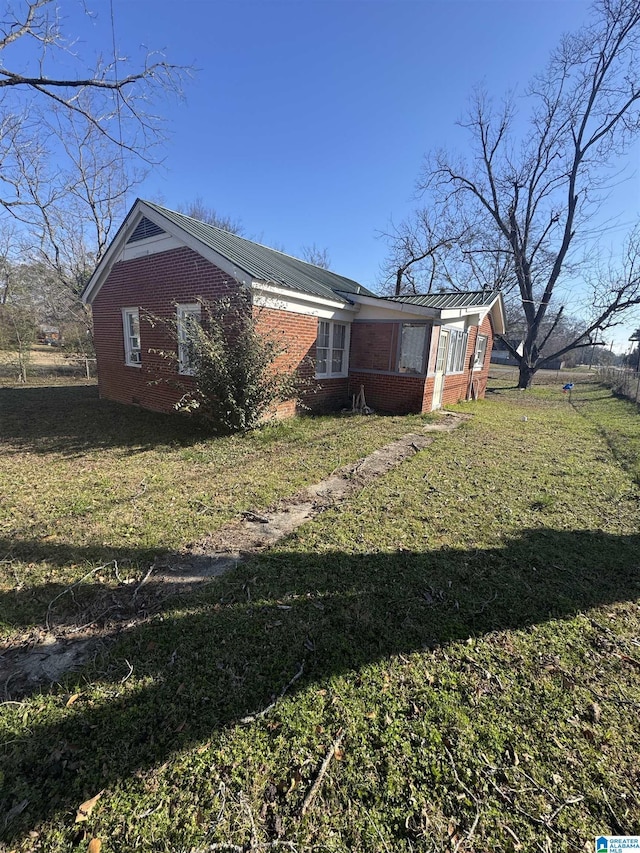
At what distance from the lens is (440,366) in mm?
11234

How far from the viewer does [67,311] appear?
72.6 feet

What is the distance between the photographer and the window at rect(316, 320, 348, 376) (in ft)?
33.7

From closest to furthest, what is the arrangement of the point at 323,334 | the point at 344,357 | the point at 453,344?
the point at 323,334 < the point at 344,357 < the point at 453,344

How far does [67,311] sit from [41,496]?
73.7 ft

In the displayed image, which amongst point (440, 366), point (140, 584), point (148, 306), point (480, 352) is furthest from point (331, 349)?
point (140, 584)

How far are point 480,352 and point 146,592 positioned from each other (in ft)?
52.3

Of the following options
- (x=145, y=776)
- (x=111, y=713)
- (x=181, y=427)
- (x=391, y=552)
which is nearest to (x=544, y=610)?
(x=391, y=552)

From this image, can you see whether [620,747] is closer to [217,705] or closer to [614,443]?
[217,705]

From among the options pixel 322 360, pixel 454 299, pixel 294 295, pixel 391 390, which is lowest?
pixel 391 390

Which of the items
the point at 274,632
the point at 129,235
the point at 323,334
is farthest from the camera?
the point at 323,334

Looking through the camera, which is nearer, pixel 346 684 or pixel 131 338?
pixel 346 684

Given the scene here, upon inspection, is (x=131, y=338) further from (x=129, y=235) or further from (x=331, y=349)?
(x=331, y=349)

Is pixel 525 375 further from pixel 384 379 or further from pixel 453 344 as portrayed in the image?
pixel 384 379

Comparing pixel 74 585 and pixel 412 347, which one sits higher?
pixel 412 347
